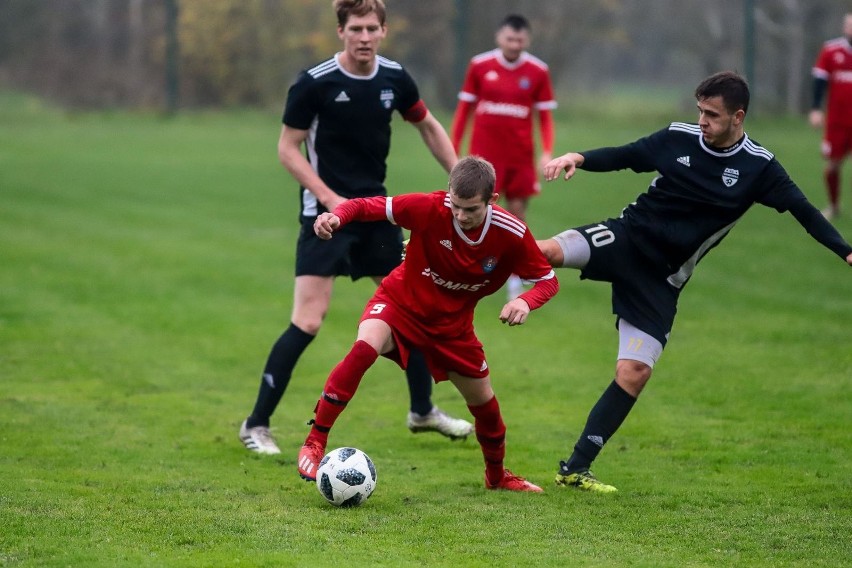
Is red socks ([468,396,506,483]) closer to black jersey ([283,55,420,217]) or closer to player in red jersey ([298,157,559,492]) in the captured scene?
player in red jersey ([298,157,559,492])

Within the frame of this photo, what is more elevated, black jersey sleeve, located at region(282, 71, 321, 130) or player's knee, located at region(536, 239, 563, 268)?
black jersey sleeve, located at region(282, 71, 321, 130)

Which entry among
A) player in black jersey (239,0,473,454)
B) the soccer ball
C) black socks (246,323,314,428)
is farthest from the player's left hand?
black socks (246,323,314,428)

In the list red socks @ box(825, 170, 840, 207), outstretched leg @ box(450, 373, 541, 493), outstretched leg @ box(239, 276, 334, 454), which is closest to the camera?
outstretched leg @ box(450, 373, 541, 493)

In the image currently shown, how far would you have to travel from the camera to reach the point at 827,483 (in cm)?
586

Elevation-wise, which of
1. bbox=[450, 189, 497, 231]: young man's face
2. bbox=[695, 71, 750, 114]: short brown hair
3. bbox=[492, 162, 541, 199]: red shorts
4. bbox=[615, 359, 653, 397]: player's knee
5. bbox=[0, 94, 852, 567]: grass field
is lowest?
bbox=[0, 94, 852, 567]: grass field

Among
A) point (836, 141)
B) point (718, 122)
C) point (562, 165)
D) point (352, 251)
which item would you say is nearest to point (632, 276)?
point (562, 165)

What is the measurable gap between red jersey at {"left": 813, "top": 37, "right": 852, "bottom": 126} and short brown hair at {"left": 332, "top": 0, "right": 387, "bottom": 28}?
392 inches

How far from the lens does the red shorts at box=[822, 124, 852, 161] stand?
14.8 metres

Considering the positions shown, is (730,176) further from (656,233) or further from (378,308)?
(378,308)

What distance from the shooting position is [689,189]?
5.79 meters

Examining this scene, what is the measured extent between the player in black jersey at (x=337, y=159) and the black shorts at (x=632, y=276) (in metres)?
1.25

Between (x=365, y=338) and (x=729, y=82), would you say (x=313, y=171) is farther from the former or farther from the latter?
(x=729, y=82)

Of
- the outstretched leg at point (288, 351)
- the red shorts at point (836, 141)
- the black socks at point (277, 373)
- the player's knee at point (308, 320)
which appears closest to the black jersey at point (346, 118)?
the outstretched leg at point (288, 351)

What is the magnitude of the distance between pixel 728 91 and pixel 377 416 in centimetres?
318
